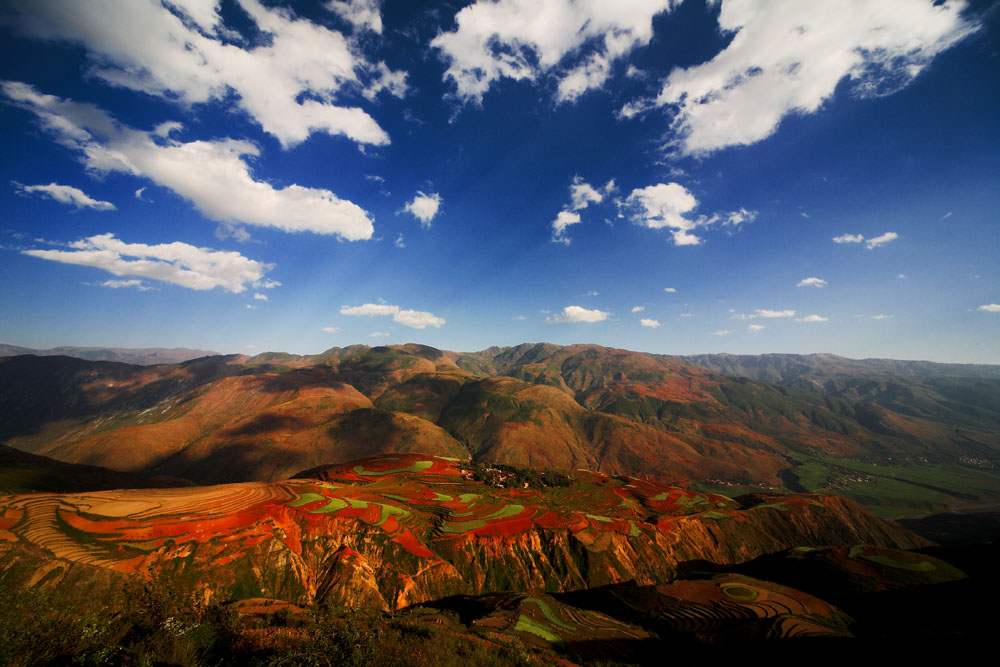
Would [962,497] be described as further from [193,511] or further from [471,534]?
[193,511]

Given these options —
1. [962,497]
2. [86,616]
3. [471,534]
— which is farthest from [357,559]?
[962,497]

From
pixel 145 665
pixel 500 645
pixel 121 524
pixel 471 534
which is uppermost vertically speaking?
pixel 145 665

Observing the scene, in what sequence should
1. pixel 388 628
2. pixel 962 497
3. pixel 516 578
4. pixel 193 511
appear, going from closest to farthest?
pixel 388 628
pixel 193 511
pixel 516 578
pixel 962 497

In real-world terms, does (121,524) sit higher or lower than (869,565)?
higher

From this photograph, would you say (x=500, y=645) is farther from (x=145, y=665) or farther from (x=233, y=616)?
(x=145, y=665)

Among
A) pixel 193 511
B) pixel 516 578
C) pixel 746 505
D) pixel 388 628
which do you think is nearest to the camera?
pixel 388 628

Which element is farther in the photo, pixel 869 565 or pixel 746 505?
pixel 746 505

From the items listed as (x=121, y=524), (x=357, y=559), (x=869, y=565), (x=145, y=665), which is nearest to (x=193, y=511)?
(x=121, y=524)
